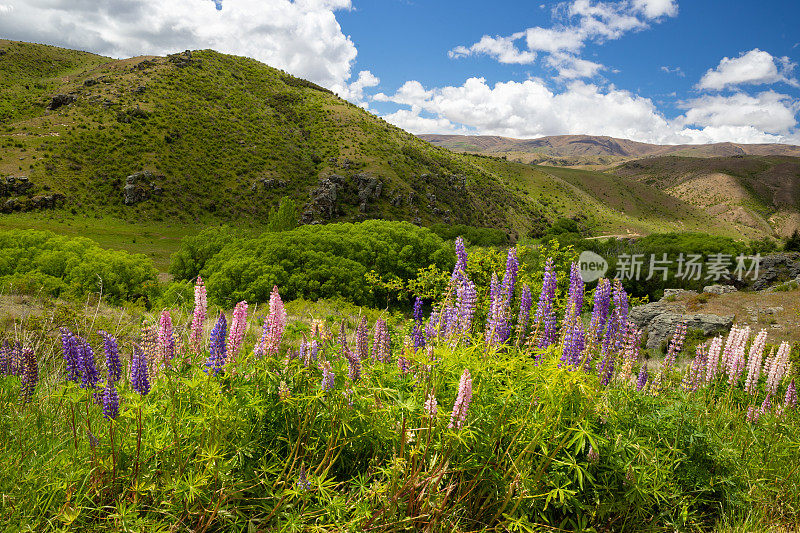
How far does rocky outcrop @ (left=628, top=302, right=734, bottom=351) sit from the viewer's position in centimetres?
1595

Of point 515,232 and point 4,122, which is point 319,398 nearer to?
point 515,232

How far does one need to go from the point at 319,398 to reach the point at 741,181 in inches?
9095

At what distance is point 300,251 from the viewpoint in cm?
2325

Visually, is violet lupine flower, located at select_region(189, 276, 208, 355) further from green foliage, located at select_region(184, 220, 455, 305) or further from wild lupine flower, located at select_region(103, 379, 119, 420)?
green foliage, located at select_region(184, 220, 455, 305)

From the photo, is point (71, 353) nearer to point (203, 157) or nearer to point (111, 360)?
point (111, 360)

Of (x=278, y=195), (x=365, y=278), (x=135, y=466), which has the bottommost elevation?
(x=365, y=278)

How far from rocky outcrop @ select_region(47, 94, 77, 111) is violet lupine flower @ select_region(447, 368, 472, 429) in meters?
103

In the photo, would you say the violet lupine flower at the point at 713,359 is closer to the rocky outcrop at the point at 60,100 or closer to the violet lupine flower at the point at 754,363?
the violet lupine flower at the point at 754,363

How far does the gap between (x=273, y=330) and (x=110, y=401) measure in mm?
1110

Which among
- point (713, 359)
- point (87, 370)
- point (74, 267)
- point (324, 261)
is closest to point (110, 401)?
point (87, 370)

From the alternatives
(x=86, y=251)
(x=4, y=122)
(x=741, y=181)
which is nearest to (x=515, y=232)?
(x=86, y=251)

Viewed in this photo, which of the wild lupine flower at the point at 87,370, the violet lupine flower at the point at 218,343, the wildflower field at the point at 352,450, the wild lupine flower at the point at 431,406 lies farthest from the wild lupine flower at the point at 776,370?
the wild lupine flower at the point at 87,370

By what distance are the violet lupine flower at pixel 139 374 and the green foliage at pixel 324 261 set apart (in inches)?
665

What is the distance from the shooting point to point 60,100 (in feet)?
253
